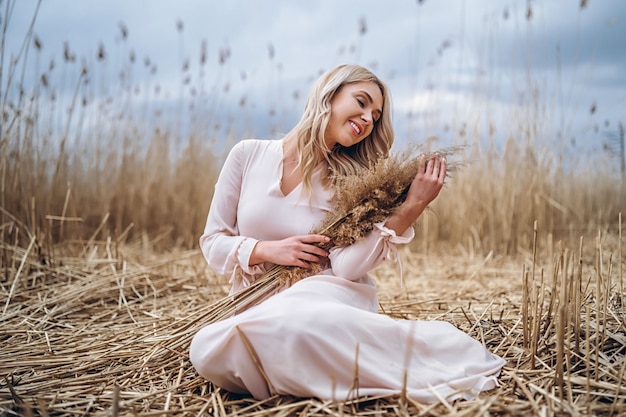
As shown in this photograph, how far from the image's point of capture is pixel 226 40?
4.96m

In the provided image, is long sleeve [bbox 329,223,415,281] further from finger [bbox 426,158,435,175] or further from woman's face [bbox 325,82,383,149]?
woman's face [bbox 325,82,383,149]

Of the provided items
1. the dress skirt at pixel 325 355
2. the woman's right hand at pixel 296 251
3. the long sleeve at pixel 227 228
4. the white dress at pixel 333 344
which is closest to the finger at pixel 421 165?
the white dress at pixel 333 344

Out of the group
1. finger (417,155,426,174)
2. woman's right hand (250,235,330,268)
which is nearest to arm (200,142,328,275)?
woman's right hand (250,235,330,268)

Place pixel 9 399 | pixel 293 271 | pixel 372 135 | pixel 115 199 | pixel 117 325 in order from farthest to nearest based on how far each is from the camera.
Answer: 1. pixel 115 199
2. pixel 117 325
3. pixel 372 135
4. pixel 293 271
5. pixel 9 399

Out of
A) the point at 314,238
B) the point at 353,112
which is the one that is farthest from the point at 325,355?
the point at 353,112

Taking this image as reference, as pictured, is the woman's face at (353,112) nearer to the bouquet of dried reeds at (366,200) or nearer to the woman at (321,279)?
the woman at (321,279)

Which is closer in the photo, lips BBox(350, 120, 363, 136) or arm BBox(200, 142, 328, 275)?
arm BBox(200, 142, 328, 275)

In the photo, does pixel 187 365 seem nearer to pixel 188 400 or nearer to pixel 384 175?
pixel 188 400

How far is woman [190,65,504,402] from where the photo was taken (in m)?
1.30

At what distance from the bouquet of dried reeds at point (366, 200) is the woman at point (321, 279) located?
3 cm

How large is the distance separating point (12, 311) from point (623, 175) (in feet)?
19.9

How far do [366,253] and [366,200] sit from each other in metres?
0.16

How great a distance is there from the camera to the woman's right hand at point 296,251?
63.9 inches

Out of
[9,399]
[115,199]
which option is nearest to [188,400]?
[9,399]
